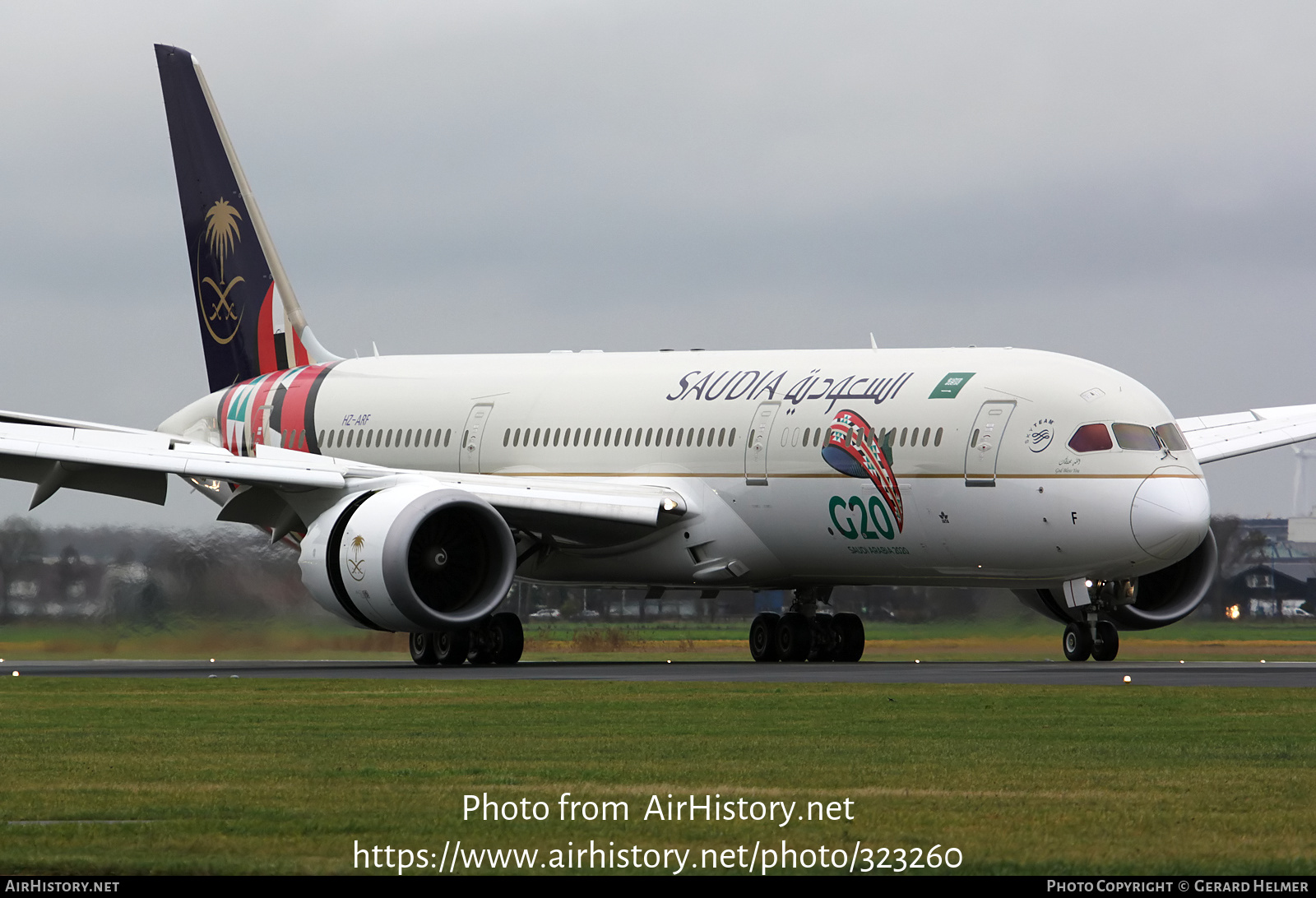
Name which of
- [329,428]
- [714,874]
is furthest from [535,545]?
[714,874]

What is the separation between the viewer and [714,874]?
34.6 ft

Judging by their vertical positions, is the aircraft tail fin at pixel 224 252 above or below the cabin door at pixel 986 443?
above

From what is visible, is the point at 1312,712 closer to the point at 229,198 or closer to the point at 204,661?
the point at 204,661

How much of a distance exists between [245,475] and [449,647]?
13.9 feet

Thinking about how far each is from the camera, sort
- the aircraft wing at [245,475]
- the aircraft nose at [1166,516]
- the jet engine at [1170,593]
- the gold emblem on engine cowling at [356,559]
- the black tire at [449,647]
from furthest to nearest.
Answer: the jet engine at [1170,593] < the black tire at [449,647] < the aircraft wing at [245,475] < the gold emblem on engine cowling at [356,559] < the aircraft nose at [1166,516]

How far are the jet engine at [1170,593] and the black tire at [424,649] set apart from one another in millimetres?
9618

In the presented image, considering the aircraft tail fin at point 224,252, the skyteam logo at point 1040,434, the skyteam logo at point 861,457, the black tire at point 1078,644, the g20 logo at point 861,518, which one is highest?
the aircraft tail fin at point 224,252

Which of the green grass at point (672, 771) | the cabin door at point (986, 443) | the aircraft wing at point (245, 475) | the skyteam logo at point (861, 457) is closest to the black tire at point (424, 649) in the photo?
the aircraft wing at point (245, 475)

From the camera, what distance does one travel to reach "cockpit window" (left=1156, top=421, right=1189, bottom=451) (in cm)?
2991

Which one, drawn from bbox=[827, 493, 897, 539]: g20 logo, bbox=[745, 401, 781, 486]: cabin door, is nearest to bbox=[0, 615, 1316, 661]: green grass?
bbox=[827, 493, 897, 539]: g20 logo

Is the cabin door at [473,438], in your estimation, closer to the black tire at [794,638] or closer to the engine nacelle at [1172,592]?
the black tire at [794,638]

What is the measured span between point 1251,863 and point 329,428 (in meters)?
29.6

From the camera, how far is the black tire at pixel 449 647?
109 ft

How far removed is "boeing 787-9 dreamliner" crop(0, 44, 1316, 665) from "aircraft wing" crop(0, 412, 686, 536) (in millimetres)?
55
